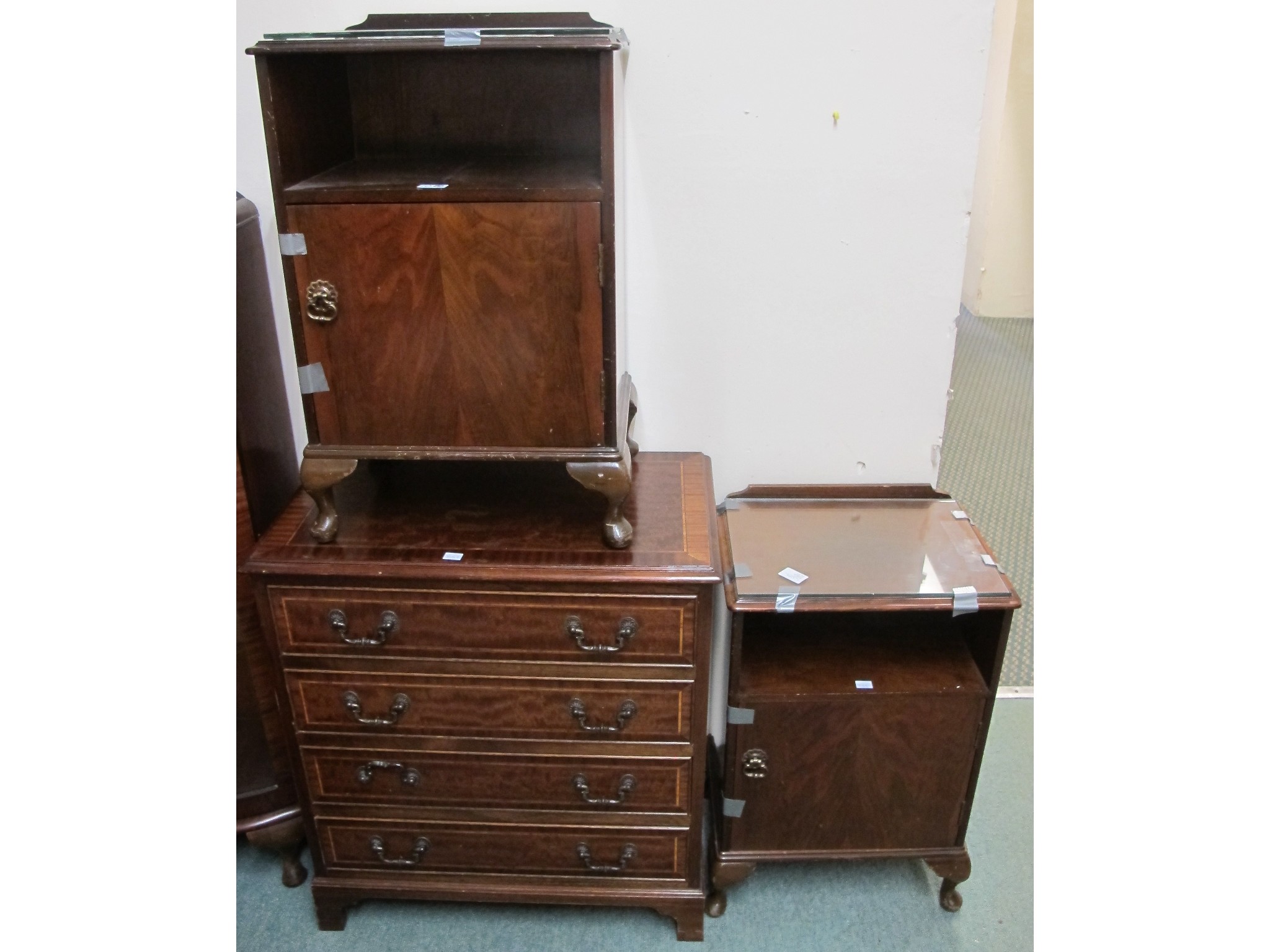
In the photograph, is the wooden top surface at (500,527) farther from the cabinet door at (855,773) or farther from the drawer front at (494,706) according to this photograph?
the cabinet door at (855,773)

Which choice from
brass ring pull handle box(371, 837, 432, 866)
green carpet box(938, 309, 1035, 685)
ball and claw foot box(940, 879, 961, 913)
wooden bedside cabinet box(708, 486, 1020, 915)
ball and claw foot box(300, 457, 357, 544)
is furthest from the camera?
green carpet box(938, 309, 1035, 685)

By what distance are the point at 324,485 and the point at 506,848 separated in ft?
2.41

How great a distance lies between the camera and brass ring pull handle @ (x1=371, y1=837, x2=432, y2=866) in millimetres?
1623

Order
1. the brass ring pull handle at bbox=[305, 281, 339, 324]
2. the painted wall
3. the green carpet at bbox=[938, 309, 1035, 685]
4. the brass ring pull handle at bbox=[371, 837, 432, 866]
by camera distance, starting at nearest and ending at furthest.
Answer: the brass ring pull handle at bbox=[305, 281, 339, 324] < the brass ring pull handle at bbox=[371, 837, 432, 866] < the green carpet at bbox=[938, 309, 1035, 685] < the painted wall

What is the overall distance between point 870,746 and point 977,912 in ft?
1.51

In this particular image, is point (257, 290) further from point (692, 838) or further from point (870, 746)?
point (870, 746)

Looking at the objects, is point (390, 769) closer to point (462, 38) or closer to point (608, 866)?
point (608, 866)

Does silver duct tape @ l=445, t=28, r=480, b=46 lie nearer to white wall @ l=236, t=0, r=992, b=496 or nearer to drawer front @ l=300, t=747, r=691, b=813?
white wall @ l=236, t=0, r=992, b=496

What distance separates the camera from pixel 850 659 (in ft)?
5.39

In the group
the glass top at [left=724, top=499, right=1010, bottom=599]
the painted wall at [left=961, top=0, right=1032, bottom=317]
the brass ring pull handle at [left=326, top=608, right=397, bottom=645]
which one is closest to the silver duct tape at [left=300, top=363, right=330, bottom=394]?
the brass ring pull handle at [left=326, top=608, right=397, bottom=645]

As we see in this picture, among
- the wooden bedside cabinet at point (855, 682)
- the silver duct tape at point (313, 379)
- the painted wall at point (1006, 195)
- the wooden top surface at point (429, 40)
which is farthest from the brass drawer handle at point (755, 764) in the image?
the painted wall at point (1006, 195)

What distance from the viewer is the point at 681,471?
66.5 inches

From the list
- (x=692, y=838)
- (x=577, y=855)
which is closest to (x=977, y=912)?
(x=692, y=838)

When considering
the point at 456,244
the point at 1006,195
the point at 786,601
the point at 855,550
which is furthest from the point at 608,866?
the point at 1006,195
